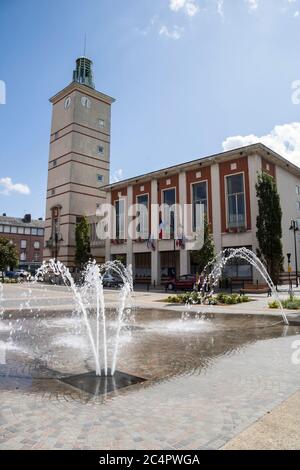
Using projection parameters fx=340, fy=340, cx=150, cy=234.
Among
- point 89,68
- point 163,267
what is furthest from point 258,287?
point 89,68

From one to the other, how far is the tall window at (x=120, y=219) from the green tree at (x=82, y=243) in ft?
18.0

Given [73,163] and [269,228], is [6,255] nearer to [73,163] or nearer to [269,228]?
[73,163]

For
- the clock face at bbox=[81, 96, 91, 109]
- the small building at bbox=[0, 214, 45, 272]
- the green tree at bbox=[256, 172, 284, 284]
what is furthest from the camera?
the small building at bbox=[0, 214, 45, 272]

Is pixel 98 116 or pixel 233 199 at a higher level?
pixel 98 116

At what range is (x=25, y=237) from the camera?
91.9m

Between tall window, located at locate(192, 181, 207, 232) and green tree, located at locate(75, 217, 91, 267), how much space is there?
57.3ft

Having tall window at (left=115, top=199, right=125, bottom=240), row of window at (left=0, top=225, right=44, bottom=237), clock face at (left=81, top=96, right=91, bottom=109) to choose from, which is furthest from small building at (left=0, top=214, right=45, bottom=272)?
tall window at (left=115, top=199, right=125, bottom=240)

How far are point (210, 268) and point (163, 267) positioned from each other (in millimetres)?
9625

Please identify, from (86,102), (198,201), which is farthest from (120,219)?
(86,102)

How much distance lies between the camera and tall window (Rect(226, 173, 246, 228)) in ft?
113

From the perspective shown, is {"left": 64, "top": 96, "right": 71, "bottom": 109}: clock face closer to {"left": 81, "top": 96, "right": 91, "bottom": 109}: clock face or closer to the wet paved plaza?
{"left": 81, "top": 96, "right": 91, "bottom": 109}: clock face

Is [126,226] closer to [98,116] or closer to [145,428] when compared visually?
[98,116]

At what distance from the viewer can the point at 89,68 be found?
61469mm

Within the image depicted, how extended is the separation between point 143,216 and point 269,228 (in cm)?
1676
